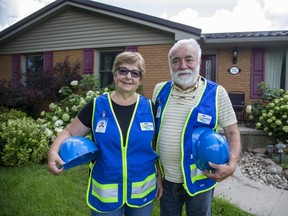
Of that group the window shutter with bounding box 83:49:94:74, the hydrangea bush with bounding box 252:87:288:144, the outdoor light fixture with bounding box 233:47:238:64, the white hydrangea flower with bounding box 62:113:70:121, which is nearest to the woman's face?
the white hydrangea flower with bounding box 62:113:70:121

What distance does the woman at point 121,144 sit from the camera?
1656 mm

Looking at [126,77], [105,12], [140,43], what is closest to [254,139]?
[140,43]

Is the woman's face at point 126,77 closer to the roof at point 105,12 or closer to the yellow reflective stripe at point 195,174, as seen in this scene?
the yellow reflective stripe at point 195,174

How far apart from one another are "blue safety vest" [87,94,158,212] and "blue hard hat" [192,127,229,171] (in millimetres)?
322

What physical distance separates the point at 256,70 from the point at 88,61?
5.66 meters

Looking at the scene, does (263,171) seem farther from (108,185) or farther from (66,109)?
(66,109)

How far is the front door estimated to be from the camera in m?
8.49

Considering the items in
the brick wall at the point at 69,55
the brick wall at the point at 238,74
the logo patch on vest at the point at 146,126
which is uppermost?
the brick wall at the point at 69,55

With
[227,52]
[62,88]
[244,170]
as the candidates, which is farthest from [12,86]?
[244,170]

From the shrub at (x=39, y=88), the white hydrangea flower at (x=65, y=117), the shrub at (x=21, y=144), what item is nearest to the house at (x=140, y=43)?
the shrub at (x=39, y=88)

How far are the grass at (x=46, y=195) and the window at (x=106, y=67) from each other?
5.24 m

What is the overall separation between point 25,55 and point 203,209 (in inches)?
426

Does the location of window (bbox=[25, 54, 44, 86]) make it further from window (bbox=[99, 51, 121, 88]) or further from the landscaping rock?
the landscaping rock

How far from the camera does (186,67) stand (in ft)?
6.09
